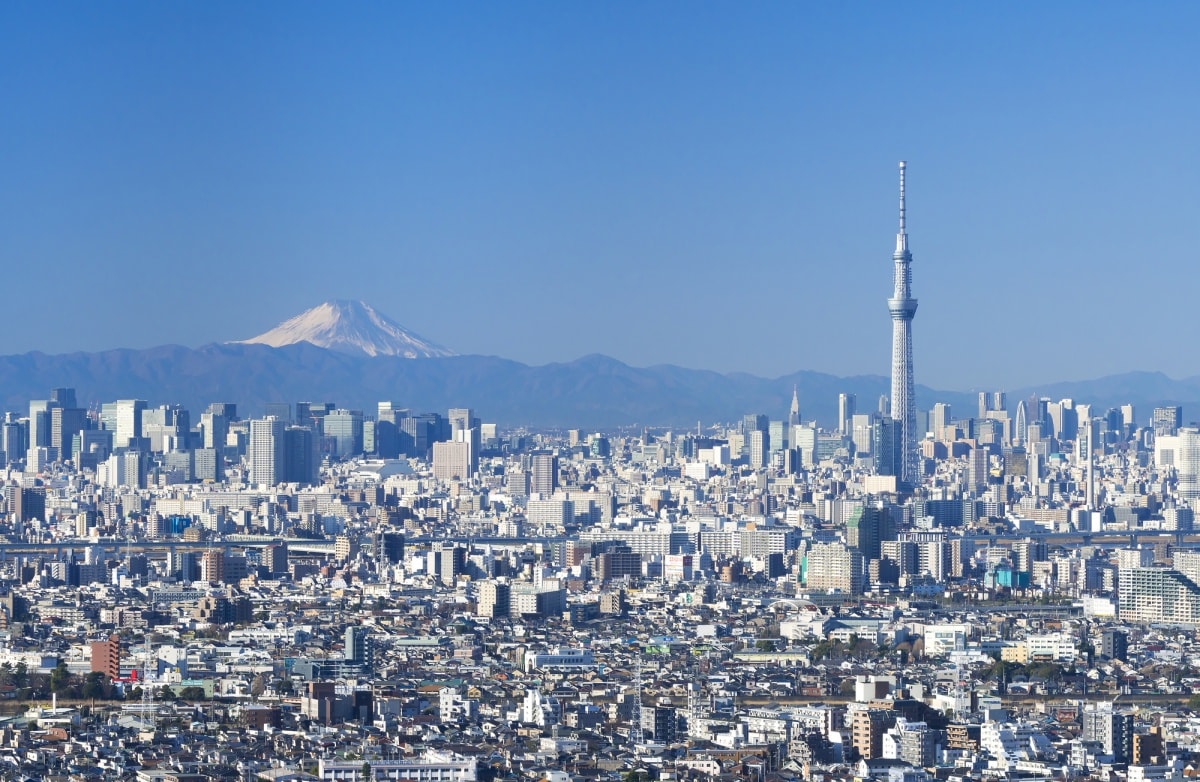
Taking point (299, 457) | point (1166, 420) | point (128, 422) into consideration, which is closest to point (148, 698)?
point (299, 457)

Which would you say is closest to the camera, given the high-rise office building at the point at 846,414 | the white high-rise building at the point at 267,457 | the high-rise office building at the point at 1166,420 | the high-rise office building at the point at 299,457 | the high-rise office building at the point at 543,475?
the high-rise office building at the point at 543,475

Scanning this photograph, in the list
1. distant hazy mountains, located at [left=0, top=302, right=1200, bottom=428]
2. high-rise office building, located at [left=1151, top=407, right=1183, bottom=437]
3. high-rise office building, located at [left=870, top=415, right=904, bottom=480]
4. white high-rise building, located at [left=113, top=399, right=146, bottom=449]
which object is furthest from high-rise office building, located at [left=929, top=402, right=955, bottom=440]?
white high-rise building, located at [left=113, top=399, right=146, bottom=449]

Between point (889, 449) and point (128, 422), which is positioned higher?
point (128, 422)

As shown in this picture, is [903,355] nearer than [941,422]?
Yes

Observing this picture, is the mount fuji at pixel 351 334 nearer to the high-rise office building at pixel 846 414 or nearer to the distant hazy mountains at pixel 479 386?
the distant hazy mountains at pixel 479 386

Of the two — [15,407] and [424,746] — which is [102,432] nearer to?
[15,407]

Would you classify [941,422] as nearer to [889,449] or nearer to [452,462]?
[889,449]

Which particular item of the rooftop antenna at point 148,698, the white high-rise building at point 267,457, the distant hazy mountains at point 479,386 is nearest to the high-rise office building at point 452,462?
the white high-rise building at point 267,457
